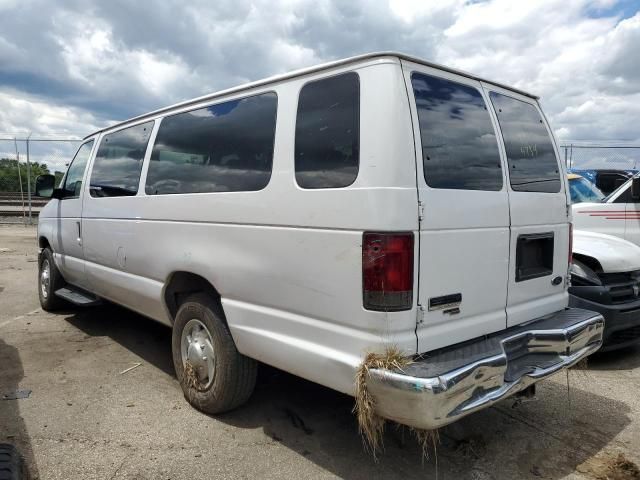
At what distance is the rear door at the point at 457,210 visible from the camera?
8.71 ft

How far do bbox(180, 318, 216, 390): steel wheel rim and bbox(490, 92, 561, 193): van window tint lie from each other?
88.9 inches

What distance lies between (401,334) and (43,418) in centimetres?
268

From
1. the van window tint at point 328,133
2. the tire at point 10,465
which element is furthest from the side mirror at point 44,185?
the van window tint at point 328,133

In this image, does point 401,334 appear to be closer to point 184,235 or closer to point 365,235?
point 365,235

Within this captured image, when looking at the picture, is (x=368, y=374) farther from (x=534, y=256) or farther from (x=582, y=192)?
(x=582, y=192)

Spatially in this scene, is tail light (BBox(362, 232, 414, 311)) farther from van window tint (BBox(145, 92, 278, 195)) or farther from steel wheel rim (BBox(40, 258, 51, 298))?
steel wheel rim (BBox(40, 258, 51, 298))

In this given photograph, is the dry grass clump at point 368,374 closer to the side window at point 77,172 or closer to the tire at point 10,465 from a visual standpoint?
the tire at point 10,465

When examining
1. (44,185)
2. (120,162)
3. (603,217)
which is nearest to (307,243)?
(120,162)

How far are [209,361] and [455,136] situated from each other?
7.08 feet

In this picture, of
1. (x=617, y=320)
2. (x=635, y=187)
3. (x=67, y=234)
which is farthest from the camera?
(x=635, y=187)

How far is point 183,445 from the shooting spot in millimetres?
3295

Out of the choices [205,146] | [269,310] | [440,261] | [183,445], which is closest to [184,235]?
[205,146]

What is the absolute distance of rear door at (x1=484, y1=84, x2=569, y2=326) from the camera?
128 inches

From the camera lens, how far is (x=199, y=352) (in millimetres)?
3645
